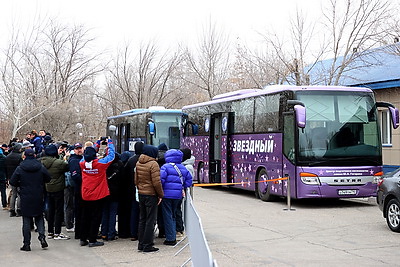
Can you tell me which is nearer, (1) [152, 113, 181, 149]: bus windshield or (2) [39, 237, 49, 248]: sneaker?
(2) [39, 237, 49, 248]: sneaker

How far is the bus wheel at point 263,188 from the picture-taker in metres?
18.1

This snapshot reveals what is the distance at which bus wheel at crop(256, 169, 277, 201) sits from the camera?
18094 mm

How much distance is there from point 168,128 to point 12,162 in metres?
12.3

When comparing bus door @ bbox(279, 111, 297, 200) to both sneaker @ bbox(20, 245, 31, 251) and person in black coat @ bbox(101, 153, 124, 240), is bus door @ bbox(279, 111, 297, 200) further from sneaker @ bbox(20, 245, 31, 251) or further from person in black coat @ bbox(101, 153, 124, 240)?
sneaker @ bbox(20, 245, 31, 251)

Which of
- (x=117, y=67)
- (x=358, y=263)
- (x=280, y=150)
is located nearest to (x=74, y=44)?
(x=117, y=67)

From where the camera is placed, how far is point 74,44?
4569 centimetres

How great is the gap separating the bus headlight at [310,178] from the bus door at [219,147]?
537 centimetres

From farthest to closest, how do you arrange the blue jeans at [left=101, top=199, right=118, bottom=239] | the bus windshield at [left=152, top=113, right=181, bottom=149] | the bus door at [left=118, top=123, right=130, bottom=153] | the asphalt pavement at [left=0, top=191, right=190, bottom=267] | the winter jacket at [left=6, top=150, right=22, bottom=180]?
the bus door at [left=118, top=123, right=130, bottom=153]
the bus windshield at [left=152, top=113, right=181, bottom=149]
the winter jacket at [left=6, top=150, right=22, bottom=180]
the blue jeans at [left=101, top=199, right=118, bottom=239]
the asphalt pavement at [left=0, top=191, right=190, bottom=267]

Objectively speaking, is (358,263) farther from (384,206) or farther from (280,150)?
A: (280,150)

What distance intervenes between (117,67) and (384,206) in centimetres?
3503

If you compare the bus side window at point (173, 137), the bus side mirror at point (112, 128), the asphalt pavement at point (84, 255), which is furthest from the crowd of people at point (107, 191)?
the bus side mirror at point (112, 128)

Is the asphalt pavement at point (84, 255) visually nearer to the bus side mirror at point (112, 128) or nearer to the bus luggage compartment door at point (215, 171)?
the bus luggage compartment door at point (215, 171)

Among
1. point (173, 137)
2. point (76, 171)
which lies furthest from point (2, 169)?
point (173, 137)

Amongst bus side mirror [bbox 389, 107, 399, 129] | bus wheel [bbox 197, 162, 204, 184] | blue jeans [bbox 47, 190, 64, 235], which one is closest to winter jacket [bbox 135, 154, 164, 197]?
blue jeans [bbox 47, 190, 64, 235]
